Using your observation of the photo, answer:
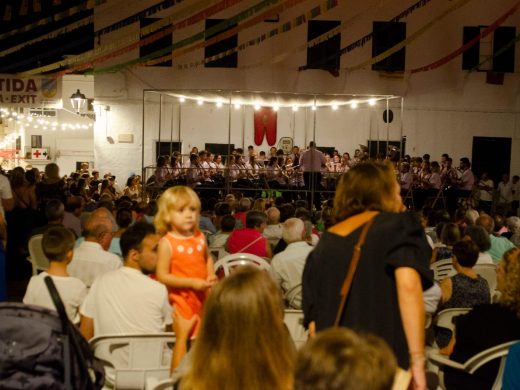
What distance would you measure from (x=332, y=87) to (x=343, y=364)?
815 inches

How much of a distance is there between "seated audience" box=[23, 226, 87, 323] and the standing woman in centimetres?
193

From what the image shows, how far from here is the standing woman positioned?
324 centimetres

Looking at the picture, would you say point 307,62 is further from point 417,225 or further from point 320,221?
point 417,225

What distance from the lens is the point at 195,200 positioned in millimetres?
4828

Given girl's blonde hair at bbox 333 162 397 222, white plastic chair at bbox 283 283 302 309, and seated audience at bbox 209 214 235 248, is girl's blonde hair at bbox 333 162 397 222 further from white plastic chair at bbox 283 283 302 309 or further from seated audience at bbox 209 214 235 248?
seated audience at bbox 209 214 235 248

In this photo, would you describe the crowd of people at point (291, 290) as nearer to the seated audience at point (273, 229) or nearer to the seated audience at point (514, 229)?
the seated audience at point (273, 229)

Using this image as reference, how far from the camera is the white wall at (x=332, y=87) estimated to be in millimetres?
22031

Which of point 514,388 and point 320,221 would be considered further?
point 320,221

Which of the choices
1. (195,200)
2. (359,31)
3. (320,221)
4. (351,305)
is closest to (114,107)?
(359,31)

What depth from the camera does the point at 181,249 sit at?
4812 mm

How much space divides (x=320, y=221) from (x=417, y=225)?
7.72m

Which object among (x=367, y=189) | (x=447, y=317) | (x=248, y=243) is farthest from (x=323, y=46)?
(x=367, y=189)

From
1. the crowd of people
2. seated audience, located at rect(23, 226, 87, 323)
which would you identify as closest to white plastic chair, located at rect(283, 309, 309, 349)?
the crowd of people

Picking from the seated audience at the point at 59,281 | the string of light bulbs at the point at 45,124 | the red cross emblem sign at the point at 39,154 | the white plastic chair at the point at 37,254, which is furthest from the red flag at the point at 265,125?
the seated audience at the point at 59,281
